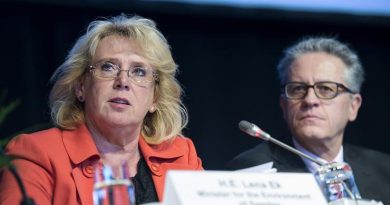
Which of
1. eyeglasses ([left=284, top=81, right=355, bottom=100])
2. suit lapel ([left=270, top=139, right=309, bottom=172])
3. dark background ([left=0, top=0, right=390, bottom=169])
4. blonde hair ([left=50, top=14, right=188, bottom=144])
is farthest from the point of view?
dark background ([left=0, top=0, right=390, bottom=169])

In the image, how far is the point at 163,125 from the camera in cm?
306

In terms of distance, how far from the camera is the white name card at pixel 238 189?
1.91 meters

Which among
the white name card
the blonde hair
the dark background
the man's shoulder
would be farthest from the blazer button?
the dark background

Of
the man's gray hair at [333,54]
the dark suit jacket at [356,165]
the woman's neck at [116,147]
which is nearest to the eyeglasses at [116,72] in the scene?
the woman's neck at [116,147]

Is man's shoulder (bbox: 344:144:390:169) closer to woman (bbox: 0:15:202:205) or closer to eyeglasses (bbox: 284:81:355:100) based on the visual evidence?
eyeglasses (bbox: 284:81:355:100)

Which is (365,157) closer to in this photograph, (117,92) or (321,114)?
(321,114)

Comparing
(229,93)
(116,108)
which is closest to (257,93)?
(229,93)

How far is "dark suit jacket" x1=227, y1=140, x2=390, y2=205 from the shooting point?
3.57m

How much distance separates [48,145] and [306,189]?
1018 mm

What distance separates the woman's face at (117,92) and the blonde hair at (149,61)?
3 cm

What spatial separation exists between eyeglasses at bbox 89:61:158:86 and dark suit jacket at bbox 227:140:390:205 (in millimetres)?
895

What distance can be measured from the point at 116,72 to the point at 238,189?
39.3 inches

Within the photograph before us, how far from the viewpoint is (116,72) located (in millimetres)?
2834

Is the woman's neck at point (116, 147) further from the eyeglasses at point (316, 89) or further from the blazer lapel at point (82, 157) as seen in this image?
the eyeglasses at point (316, 89)
